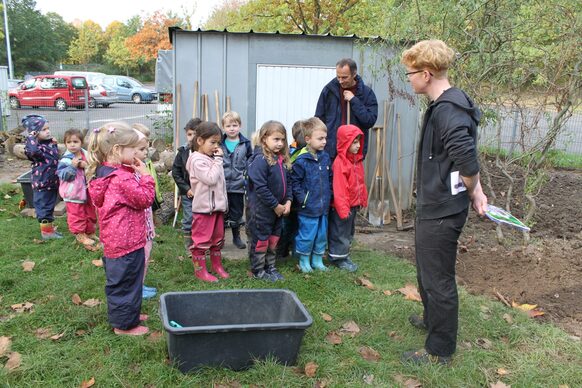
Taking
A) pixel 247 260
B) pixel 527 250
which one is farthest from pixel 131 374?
pixel 527 250

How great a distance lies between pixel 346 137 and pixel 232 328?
8.52 ft

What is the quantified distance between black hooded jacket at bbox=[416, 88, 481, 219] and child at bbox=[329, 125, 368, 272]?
1753 millimetres

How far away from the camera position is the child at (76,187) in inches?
215

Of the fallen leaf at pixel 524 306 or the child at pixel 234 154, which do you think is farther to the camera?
the child at pixel 234 154

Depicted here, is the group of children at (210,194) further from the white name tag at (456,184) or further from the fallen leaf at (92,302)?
the white name tag at (456,184)

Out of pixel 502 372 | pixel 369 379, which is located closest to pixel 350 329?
pixel 369 379

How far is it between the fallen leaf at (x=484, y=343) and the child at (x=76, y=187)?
3.95 m

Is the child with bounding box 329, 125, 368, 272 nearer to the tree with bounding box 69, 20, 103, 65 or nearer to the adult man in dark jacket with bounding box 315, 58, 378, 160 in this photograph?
the adult man in dark jacket with bounding box 315, 58, 378, 160

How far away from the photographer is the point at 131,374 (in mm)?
3158

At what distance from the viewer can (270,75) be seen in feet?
23.6

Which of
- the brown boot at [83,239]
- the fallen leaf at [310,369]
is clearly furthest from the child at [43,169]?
the fallen leaf at [310,369]

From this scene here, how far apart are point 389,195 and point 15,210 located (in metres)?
5.36

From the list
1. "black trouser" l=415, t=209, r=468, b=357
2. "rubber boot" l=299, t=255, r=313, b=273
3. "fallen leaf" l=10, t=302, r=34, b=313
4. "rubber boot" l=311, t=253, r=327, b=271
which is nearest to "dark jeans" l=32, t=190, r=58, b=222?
"fallen leaf" l=10, t=302, r=34, b=313

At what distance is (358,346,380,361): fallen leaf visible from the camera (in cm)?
354
